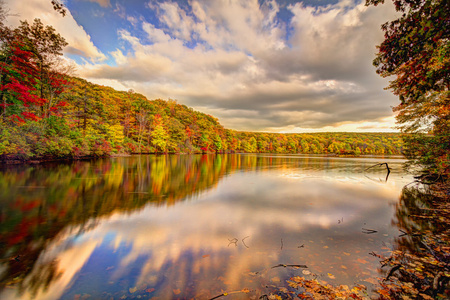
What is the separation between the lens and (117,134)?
36719mm

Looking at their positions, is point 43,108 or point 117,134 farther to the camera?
point 117,134

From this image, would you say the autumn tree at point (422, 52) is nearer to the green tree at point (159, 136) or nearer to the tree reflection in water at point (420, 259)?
the tree reflection in water at point (420, 259)

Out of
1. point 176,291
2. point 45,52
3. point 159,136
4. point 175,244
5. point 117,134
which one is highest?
point 45,52

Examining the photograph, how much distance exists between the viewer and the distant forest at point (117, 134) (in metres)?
17.4

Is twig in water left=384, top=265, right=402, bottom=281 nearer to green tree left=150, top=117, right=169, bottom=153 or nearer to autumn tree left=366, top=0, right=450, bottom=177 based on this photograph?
autumn tree left=366, top=0, right=450, bottom=177

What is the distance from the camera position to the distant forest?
17406 mm

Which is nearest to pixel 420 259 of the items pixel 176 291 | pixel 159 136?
pixel 176 291

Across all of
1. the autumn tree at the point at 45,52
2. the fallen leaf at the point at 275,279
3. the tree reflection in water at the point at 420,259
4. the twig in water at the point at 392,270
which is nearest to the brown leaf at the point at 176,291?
the fallen leaf at the point at 275,279

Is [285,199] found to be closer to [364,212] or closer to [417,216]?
[364,212]

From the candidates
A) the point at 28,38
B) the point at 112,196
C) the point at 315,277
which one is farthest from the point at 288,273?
the point at 28,38

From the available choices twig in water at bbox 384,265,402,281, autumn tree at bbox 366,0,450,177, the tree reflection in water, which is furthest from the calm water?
autumn tree at bbox 366,0,450,177

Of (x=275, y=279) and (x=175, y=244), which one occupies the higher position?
(x=275, y=279)

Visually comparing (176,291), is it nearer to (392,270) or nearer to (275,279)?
(275,279)

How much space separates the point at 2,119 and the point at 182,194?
1842 cm
